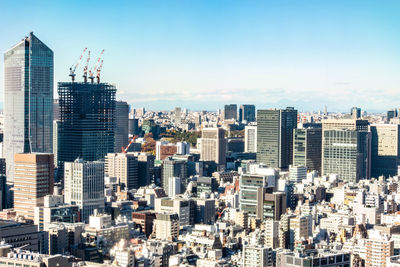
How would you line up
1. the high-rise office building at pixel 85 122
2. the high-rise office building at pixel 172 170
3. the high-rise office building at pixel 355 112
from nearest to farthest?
the high-rise office building at pixel 172 170 → the high-rise office building at pixel 85 122 → the high-rise office building at pixel 355 112

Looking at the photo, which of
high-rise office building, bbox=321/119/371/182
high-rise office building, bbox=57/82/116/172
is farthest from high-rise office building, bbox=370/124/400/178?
high-rise office building, bbox=57/82/116/172

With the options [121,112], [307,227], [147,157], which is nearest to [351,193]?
[307,227]

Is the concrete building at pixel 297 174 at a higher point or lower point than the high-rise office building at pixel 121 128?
lower

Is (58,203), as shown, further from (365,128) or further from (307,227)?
(365,128)

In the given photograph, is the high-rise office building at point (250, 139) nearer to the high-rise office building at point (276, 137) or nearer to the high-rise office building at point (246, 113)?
the high-rise office building at point (276, 137)

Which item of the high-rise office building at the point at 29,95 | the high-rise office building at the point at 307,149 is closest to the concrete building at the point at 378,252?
the high-rise office building at the point at 307,149

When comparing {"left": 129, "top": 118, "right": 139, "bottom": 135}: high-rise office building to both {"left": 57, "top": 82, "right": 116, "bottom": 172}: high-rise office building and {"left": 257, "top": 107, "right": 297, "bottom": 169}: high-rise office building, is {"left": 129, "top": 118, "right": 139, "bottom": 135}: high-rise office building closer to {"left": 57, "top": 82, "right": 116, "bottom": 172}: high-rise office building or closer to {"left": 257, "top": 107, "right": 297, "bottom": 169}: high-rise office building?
{"left": 257, "top": 107, "right": 297, "bottom": 169}: high-rise office building
